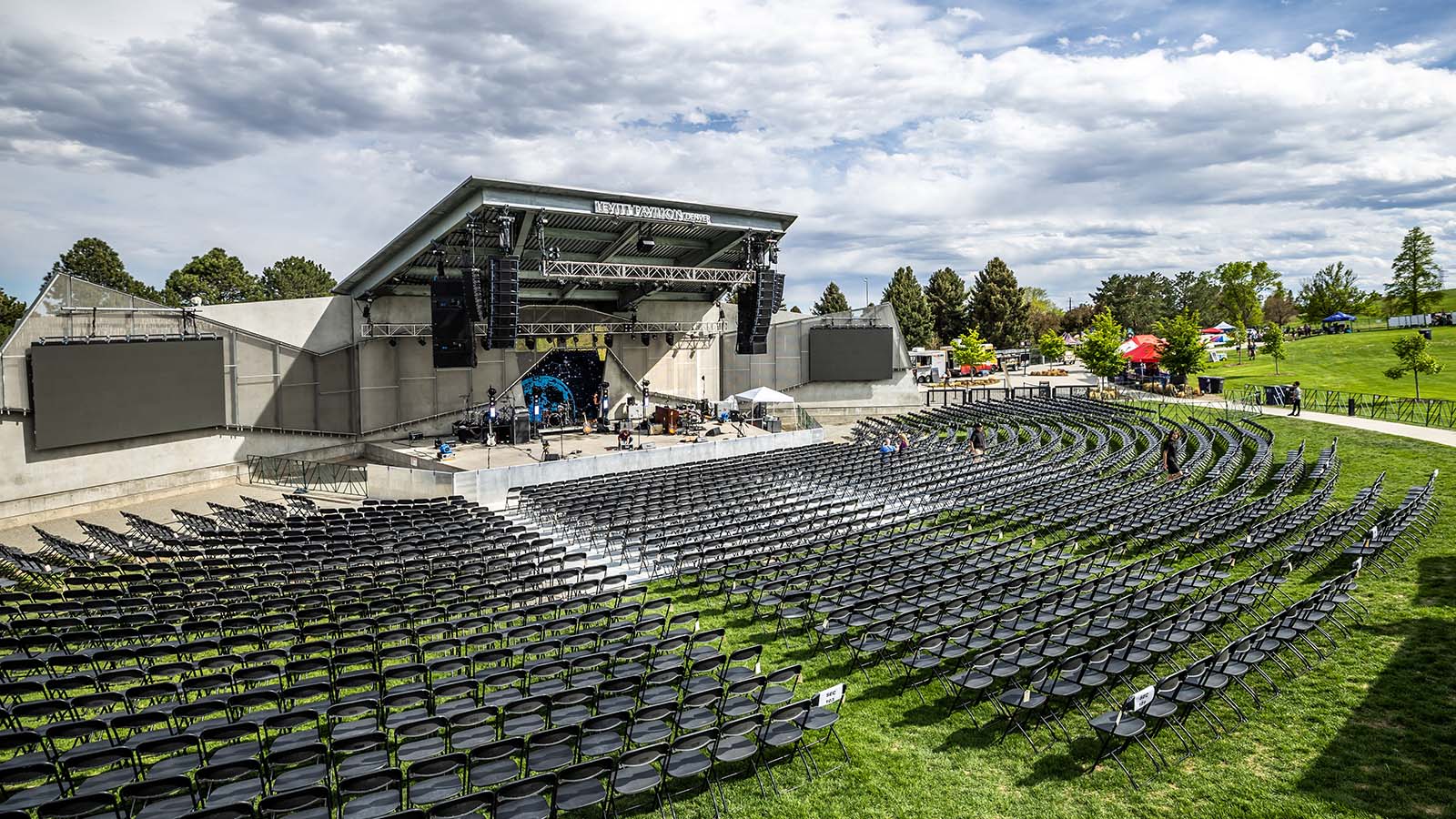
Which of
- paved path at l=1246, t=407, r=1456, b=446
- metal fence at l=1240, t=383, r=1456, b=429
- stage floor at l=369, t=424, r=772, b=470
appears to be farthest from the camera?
metal fence at l=1240, t=383, r=1456, b=429

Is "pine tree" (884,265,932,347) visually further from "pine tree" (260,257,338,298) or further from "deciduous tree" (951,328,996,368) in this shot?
"pine tree" (260,257,338,298)

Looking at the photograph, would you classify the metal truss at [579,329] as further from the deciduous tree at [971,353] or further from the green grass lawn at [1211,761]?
the green grass lawn at [1211,761]

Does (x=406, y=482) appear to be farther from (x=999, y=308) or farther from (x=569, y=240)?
(x=999, y=308)

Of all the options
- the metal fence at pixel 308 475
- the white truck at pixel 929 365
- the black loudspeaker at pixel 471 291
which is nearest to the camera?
the metal fence at pixel 308 475

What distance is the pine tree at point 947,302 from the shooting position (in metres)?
68.6

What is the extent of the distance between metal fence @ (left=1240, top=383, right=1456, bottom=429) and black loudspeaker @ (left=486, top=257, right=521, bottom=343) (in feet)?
97.9

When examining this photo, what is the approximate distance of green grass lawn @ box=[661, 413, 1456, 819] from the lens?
579 centimetres

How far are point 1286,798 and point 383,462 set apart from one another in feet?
92.7

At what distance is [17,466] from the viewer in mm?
19469

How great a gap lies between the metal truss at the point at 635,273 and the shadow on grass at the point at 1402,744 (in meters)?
21.3

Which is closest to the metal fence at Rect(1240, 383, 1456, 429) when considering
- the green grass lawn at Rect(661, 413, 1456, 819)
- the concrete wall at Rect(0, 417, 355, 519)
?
the green grass lawn at Rect(661, 413, 1456, 819)

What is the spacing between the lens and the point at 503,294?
75.3 feet

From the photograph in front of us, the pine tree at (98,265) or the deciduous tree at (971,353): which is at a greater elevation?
the pine tree at (98,265)

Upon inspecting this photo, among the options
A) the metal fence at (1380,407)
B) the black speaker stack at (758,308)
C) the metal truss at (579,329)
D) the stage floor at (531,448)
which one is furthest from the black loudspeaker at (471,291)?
the metal fence at (1380,407)
